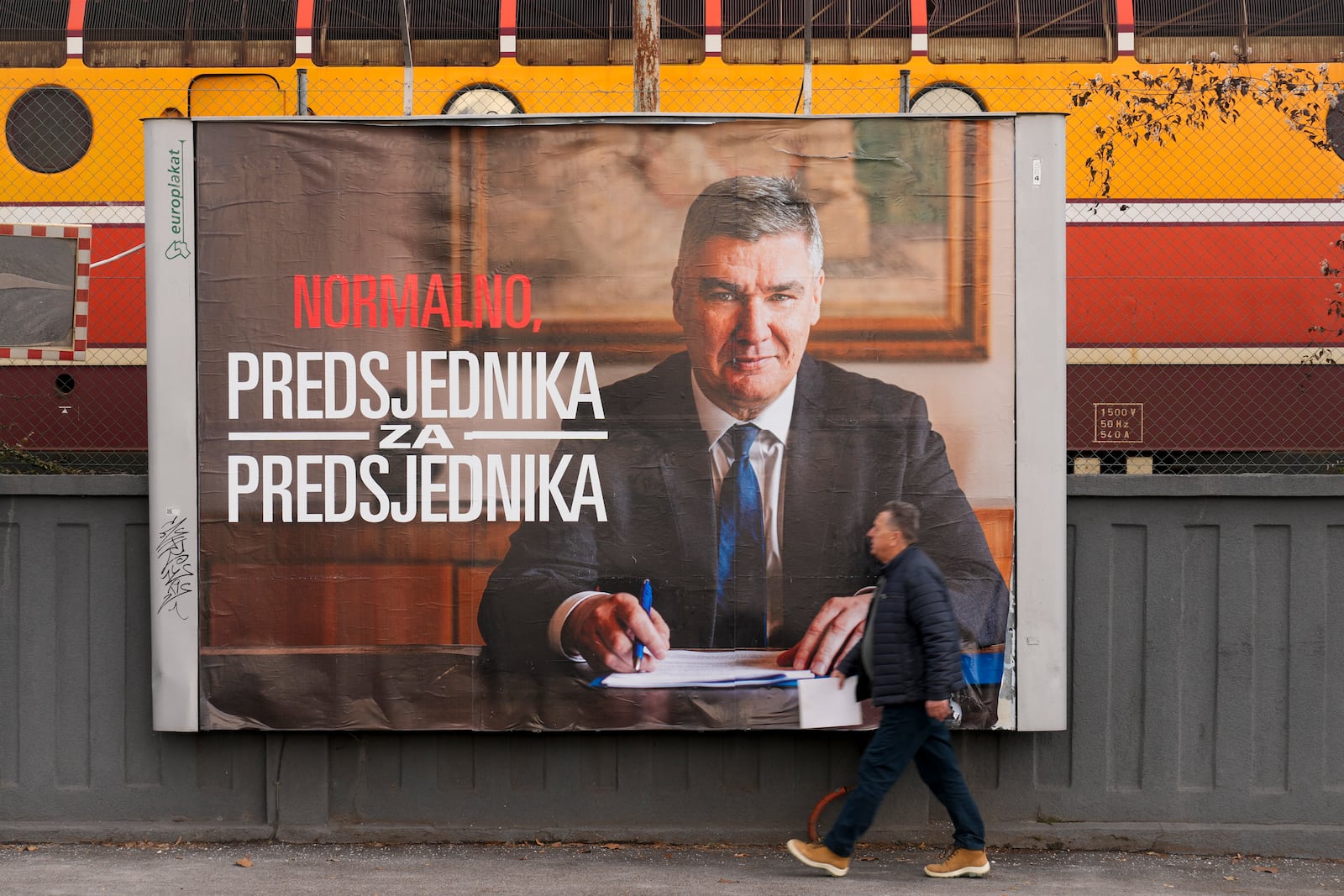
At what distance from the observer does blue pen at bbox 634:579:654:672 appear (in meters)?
5.71

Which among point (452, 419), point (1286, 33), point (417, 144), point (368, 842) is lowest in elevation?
point (368, 842)

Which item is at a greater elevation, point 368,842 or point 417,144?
point 417,144

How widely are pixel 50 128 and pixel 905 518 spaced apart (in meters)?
7.29

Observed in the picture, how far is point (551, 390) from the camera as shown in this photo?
5.74 meters

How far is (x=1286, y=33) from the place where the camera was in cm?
877

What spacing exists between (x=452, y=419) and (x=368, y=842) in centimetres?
211

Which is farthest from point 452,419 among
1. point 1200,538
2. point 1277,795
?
point 1277,795

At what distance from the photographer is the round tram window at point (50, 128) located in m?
8.95

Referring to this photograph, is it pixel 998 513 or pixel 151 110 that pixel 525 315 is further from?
pixel 151 110

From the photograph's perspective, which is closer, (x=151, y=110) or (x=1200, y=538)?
(x=1200, y=538)

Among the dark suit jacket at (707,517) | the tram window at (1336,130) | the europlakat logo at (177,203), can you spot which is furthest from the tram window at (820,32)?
the europlakat logo at (177,203)

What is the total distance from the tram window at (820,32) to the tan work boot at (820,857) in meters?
5.73

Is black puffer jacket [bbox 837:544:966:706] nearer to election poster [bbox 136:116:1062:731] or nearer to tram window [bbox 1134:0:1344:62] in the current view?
election poster [bbox 136:116:1062:731]

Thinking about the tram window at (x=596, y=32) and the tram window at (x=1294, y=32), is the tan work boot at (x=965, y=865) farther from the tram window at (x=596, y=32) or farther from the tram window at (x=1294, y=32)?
the tram window at (x=1294, y=32)
